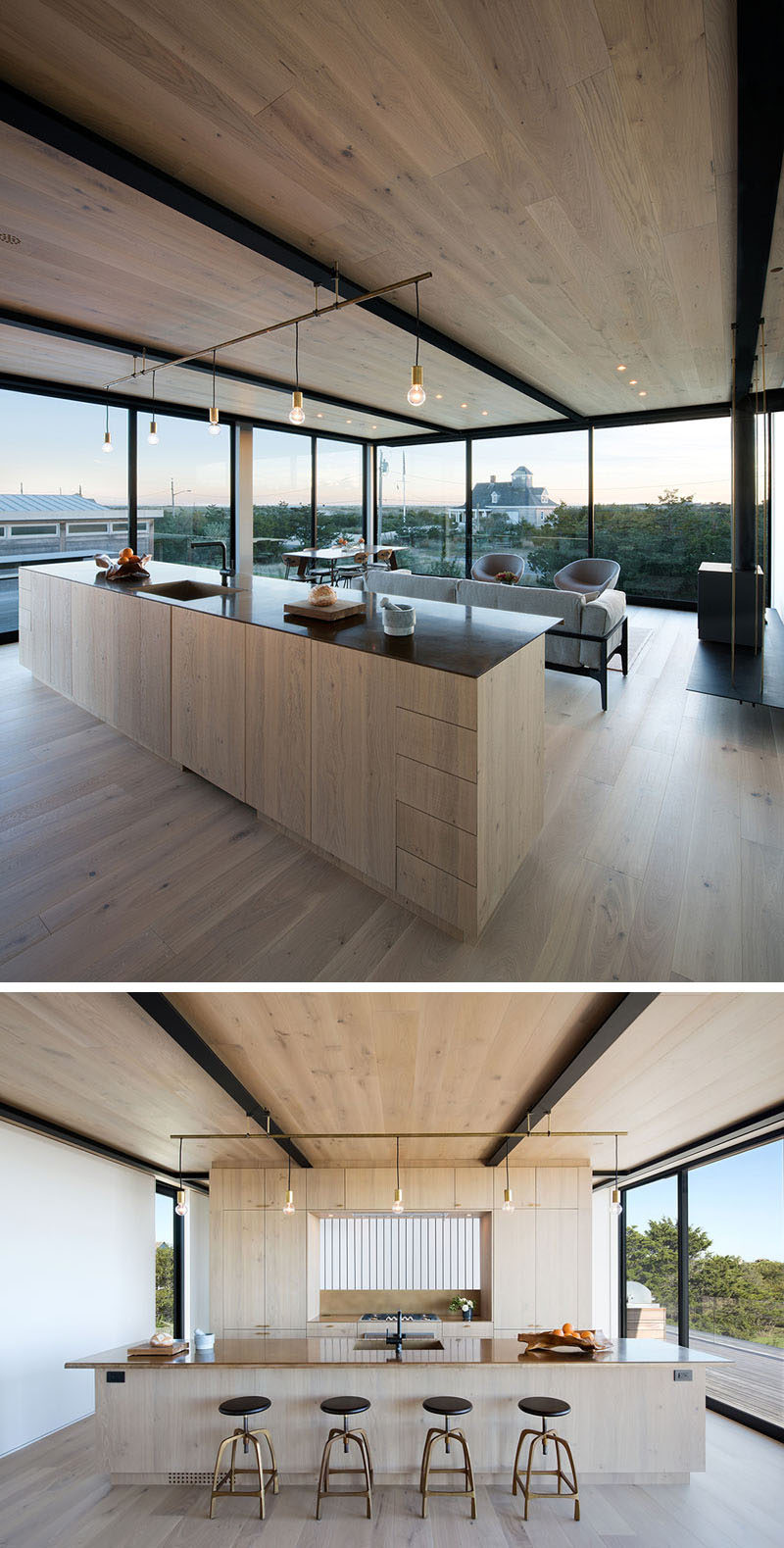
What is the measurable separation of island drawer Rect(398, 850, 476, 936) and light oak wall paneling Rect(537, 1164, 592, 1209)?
5067 mm

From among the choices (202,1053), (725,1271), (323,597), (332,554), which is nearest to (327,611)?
(323,597)

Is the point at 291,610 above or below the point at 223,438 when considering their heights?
below

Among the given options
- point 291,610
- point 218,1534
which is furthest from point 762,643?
point 218,1534

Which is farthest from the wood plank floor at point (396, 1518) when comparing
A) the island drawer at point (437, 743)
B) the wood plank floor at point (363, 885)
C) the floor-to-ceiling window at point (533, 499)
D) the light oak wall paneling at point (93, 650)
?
the floor-to-ceiling window at point (533, 499)

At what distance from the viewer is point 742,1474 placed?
4.65 m

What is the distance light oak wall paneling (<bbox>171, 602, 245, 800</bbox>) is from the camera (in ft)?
12.7

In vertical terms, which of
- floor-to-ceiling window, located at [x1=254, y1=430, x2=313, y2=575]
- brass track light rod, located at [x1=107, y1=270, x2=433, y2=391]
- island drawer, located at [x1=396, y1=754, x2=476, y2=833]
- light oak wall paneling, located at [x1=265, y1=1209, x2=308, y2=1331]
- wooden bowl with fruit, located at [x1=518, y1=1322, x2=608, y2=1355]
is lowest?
light oak wall paneling, located at [x1=265, y1=1209, x2=308, y2=1331]

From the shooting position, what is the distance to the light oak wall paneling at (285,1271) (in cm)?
676

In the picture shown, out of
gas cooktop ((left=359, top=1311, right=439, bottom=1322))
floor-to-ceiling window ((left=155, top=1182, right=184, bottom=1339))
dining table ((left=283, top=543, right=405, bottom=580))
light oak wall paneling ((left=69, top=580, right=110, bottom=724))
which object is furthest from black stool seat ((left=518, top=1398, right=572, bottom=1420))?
dining table ((left=283, top=543, right=405, bottom=580))

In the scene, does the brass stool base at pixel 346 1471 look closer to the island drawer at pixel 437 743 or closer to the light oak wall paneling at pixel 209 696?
the light oak wall paneling at pixel 209 696

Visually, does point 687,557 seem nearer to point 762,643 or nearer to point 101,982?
point 762,643

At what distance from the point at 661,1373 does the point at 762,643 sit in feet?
14.4

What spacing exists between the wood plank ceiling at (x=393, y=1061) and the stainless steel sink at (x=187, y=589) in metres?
2.60

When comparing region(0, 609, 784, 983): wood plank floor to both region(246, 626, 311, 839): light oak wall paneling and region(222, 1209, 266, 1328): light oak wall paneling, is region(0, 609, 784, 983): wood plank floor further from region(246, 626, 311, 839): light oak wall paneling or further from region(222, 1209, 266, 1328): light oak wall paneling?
region(222, 1209, 266, 1328): light oak wall paneling
